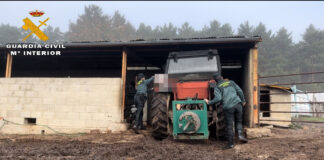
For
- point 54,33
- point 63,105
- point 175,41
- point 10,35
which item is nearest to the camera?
point 175,41

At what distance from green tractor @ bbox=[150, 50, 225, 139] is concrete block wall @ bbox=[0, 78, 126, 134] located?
6.61 ft

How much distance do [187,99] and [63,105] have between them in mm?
4471

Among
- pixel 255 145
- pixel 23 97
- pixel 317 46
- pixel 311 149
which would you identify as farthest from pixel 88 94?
pixel 317 46

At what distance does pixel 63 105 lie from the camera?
8.45 m

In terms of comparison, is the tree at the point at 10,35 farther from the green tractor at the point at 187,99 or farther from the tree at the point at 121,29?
the green tractor at the point at 187,99

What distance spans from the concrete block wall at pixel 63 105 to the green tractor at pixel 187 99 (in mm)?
2016

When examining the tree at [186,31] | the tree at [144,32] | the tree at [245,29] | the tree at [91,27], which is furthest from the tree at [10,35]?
the tree at [245,29]

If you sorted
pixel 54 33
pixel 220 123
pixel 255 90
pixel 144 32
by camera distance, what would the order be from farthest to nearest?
pixel 54 33
pixel 144 32
pixel 255 90
pixel 220 123

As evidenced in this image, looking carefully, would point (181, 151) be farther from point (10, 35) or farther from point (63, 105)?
point (10, 35)

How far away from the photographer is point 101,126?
319 inches

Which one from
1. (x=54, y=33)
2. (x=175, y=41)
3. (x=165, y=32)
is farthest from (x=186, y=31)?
(x=175, y=41)

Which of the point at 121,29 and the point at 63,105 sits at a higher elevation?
the point at 121,29

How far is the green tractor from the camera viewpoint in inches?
235

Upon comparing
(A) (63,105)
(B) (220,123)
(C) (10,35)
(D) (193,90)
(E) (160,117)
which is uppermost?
(C) (10,35)
